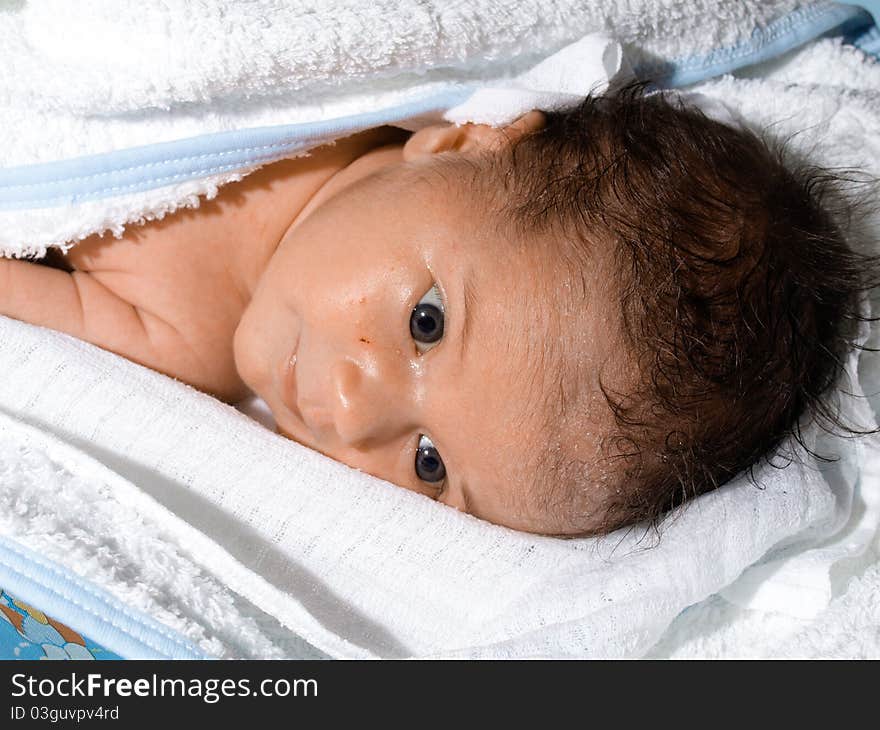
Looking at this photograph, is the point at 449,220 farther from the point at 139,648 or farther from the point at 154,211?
the point at 139,648

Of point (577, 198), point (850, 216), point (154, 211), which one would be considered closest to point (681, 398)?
point (577, 198)

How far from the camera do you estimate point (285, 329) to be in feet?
4.00

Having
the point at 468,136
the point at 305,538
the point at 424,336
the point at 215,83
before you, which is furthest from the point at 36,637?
the point at 468,136

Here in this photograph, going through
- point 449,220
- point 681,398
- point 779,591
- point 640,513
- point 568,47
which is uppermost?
point 568,47

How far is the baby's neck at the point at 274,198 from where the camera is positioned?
4.40 feet

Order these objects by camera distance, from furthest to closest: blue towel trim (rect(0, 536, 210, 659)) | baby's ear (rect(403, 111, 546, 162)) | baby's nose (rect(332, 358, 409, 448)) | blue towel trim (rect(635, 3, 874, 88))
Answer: blue towel trim (rect(635, 3, 874, 88)) < baby's ear (rect(403, 111, 546, 162)) < baby's nose (rect(332, 358, 409, 448)) < blue towel trim (rect(0, 536, 210, 659))

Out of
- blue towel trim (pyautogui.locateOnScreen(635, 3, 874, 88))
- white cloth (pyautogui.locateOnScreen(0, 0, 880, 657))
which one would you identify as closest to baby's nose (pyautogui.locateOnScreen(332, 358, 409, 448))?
white cloth (pyautogui.locateOnScreen(0, 0, 880, 657))

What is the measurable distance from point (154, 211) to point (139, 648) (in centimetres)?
55

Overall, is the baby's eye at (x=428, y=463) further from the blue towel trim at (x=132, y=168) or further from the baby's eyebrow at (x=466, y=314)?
the blue towel trim at (x=132, y=168)

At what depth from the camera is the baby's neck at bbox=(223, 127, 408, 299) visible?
4.40ft

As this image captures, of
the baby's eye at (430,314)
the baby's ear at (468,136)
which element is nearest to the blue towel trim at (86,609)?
the baby's eye at (430,314)

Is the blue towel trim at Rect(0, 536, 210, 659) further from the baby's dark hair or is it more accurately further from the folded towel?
the baby's dark hair

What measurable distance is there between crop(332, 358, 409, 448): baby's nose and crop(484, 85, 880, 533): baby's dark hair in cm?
21

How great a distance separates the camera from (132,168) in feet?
4.10
